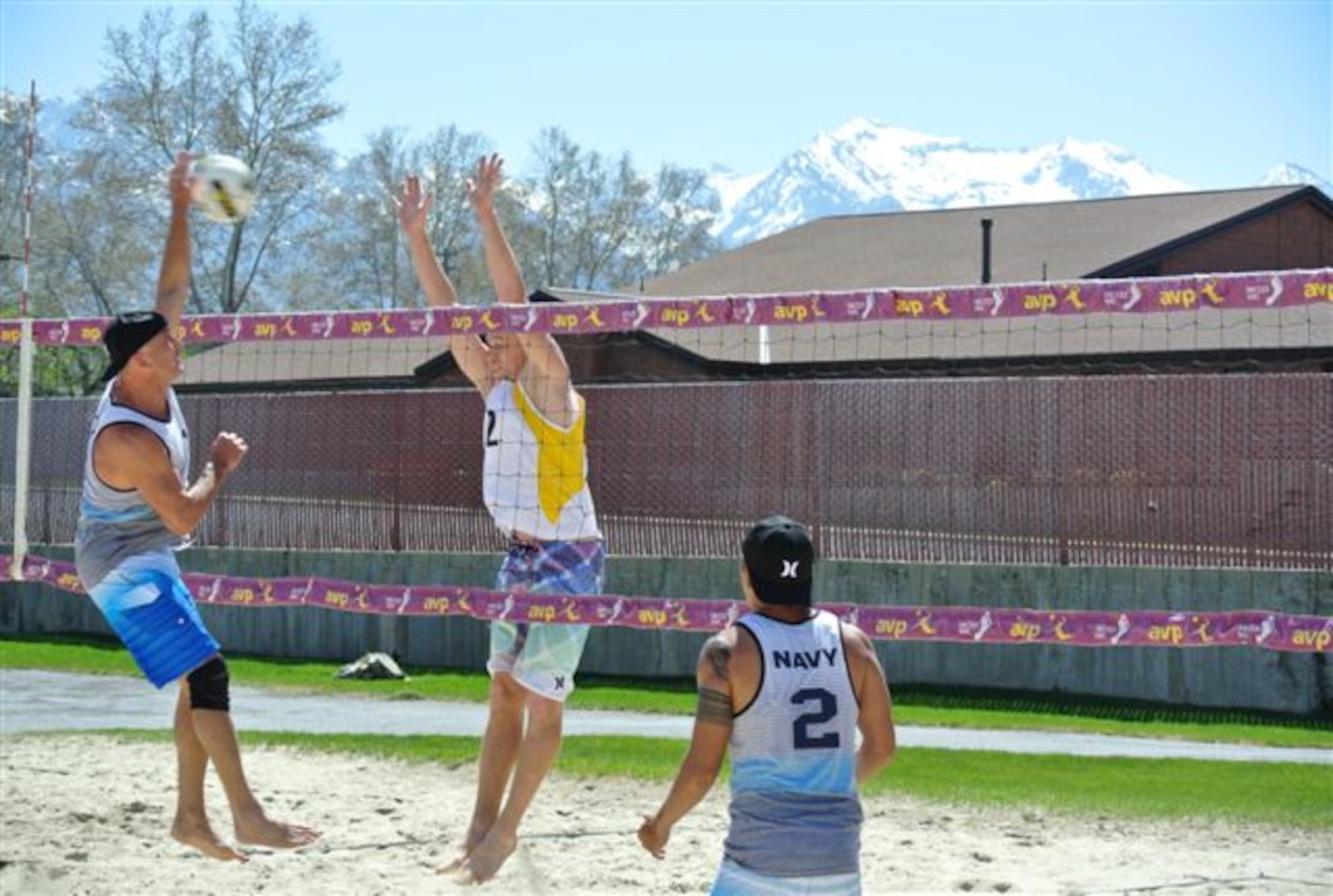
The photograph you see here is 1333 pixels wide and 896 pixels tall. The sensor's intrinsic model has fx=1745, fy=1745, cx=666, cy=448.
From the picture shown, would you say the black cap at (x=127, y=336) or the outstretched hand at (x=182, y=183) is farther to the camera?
the outstretched hand at (x=182, y=183)

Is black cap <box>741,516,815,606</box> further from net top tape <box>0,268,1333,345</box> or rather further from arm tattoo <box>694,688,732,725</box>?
net top tape <box>0,268,1333,345</box>

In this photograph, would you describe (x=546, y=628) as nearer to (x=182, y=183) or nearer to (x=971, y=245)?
(x=182, y=183)

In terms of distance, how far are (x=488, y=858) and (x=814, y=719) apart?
250 cm

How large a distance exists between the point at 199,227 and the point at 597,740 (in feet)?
136

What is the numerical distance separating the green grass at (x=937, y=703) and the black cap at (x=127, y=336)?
889 centimetres

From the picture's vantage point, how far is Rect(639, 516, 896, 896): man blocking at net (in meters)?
4.87

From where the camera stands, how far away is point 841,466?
14992 mm

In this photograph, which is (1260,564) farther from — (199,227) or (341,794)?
(199,227)

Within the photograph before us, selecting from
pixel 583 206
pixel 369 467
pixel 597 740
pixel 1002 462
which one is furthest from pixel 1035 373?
pixel 583 206

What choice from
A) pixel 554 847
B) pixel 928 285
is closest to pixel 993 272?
pixel 928 285

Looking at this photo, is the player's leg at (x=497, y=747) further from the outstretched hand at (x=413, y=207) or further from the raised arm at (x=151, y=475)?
the outstretched hand at (x=413, y=207)

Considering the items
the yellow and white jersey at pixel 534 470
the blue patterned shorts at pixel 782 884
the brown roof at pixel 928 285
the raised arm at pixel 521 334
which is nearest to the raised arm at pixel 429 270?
the raised arm at pixel 521 334

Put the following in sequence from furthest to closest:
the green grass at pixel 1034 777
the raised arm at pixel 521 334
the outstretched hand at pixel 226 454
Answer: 1. the green grass at pixel 1034 777
2. the raised arm at pixel 521 334
3. the outstretched hand at pixel 226 454

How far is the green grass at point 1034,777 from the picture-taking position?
9.92 m
